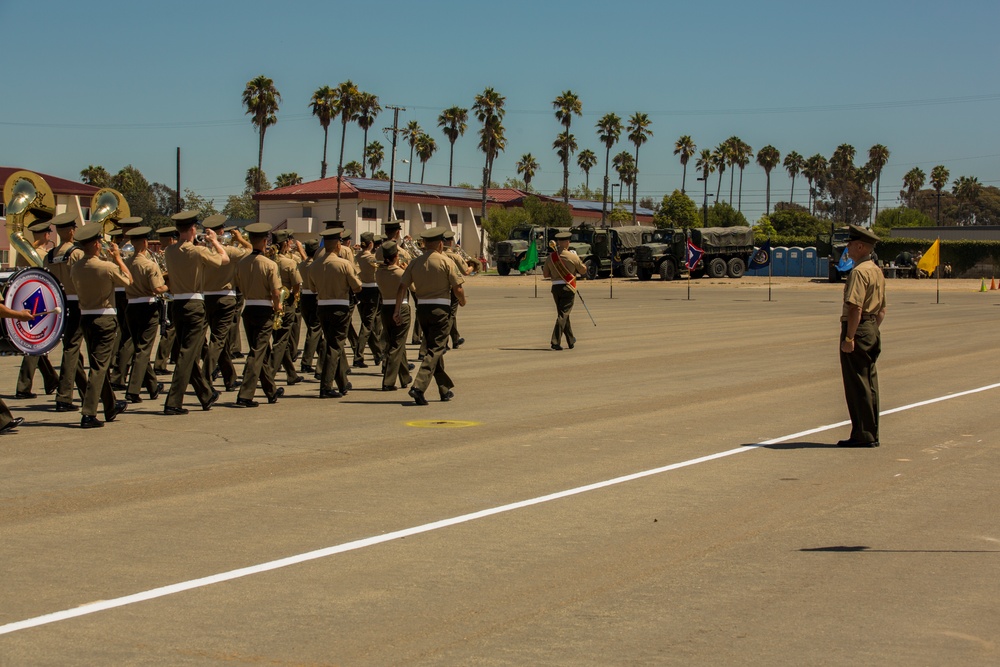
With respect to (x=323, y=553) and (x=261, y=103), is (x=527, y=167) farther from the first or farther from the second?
(x=323, y=553)

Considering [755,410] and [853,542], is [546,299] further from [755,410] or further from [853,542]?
[853,542]

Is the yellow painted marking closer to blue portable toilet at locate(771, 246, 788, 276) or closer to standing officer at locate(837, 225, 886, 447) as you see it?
standing officer at locate(837, 225, 886, 447)

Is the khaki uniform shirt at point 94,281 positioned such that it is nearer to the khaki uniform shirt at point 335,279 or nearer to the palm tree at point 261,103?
the khaki uniform shirt at point 335,279

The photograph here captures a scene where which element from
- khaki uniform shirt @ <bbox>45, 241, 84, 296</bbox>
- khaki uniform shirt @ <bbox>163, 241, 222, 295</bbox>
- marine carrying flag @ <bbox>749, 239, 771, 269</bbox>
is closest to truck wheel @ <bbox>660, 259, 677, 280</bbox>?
marine carrying flag @ <bbox>749, 239, 771, 269</bbox>

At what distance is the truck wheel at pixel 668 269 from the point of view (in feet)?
202

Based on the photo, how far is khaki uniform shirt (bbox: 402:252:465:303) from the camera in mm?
12875

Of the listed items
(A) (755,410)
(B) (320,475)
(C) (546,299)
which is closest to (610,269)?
(C) (546,299)

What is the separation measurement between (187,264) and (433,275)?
259 centimetres

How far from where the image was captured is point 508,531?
7227mm

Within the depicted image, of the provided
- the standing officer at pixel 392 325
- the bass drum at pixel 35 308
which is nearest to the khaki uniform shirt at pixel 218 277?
the bass drum at pixel 35 308

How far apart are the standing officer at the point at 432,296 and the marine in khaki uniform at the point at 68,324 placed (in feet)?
11.4

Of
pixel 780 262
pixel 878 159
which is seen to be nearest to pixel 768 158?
pixel 878 159

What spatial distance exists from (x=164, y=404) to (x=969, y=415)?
334 inches

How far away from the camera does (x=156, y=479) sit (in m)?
8.83
